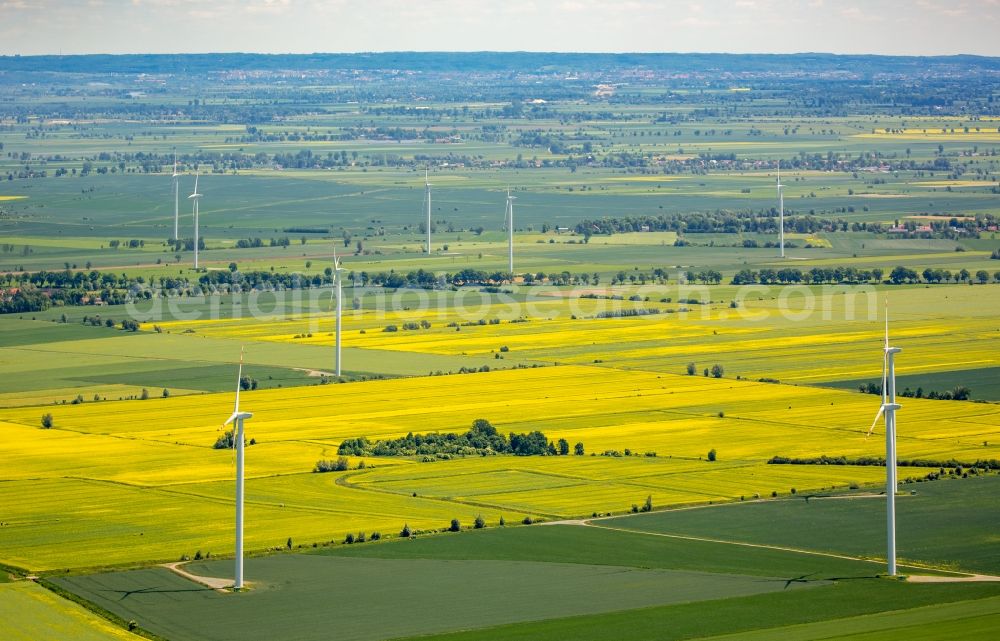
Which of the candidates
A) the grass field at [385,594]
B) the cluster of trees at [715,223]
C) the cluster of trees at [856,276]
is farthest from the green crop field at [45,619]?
the cluster of trees at [715,223]

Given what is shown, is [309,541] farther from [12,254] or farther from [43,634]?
[12,254]

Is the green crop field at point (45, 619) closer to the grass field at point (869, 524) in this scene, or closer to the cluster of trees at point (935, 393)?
the grass field at point (869, 524)

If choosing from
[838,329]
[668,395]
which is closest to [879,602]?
[668,395]

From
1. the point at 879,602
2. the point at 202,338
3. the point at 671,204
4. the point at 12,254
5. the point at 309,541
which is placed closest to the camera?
the point at 879,602

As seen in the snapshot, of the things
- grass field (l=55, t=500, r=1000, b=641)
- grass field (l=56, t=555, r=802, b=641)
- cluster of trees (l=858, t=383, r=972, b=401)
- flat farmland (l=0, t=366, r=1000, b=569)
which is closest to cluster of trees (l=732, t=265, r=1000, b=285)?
flat farmland (l=0, t=366, r=1000, b=569)

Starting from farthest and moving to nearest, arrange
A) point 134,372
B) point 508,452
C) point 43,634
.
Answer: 1. point 134,372
2. point 508,452
3. point 43,634

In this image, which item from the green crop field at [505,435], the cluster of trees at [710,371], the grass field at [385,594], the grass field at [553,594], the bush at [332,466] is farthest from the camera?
the cluster of trees at [710,371]

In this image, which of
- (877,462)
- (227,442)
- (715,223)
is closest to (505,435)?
(227,442)
